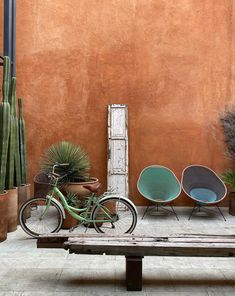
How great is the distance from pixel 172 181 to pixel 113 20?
334 cm

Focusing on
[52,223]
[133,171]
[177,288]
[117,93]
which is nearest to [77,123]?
[117,93]

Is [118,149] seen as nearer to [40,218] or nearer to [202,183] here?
[202,183]

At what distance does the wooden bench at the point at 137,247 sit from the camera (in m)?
2.90

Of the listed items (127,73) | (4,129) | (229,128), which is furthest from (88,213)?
(229,128)

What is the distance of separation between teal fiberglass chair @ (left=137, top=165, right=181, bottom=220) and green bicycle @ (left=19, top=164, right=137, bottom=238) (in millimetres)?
1474

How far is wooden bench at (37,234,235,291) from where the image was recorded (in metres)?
2.90

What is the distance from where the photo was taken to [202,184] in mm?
6398

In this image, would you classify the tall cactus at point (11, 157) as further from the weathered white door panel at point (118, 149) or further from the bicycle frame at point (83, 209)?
the weathered white door panel at point (118, 149)

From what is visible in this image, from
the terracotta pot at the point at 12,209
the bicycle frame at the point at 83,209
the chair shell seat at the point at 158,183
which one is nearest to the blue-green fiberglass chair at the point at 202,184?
the chair shell seat at the point at 158,183

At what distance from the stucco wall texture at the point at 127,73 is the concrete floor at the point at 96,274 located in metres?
3.14

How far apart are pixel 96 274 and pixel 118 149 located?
11.4 feet

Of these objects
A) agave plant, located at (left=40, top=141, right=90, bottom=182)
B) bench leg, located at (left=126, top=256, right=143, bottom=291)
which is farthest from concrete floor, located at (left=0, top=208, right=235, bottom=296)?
agave plant, located at (left=40, top=141, right=90, bottom=182)

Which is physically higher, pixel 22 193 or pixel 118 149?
pixel 118 149

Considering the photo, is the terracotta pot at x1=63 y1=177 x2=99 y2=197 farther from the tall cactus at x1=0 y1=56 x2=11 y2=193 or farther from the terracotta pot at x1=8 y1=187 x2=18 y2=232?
the tall cactus at x1=0 y1=56 x2=11 y2=193
